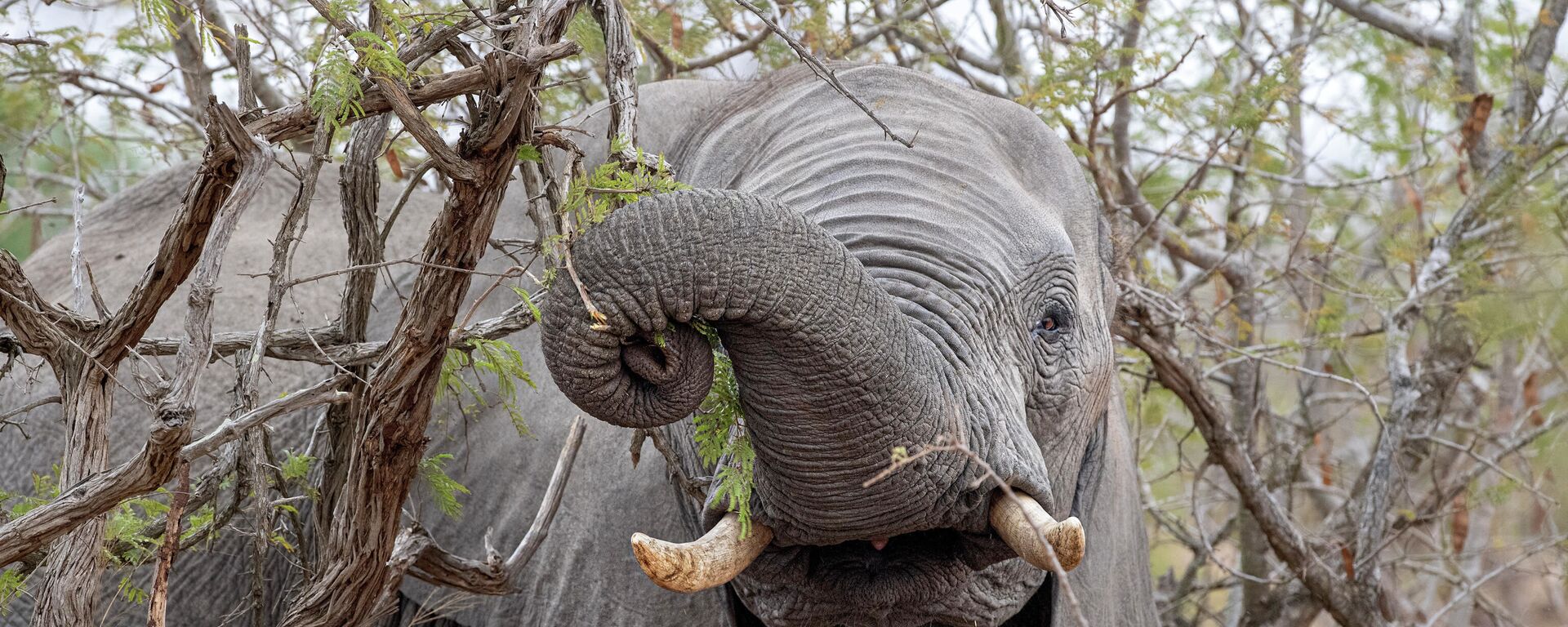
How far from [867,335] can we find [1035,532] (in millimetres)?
360

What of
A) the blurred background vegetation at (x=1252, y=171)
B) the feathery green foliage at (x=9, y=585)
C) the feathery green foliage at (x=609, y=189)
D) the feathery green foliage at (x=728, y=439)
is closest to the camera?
the feathery green foliage at (x=609, y=189)

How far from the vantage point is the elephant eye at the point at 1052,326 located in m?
2.91

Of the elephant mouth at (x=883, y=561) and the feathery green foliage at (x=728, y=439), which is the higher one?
the feathery green foliage at (x=728, y=439)

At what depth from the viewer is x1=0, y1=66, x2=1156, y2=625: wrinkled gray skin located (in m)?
2.09

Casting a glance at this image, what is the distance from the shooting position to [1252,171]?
16.3 feet

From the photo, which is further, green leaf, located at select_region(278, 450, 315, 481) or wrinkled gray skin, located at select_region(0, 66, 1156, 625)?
green leaf, located at select_region(278, 450, 315, 481)

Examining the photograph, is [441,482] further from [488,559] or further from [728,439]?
[728,439]

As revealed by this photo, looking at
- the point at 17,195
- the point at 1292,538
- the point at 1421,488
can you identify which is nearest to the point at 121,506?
the point at 1292,538

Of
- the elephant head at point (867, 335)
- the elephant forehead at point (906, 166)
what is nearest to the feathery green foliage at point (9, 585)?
the elephant head at point (867, 335)

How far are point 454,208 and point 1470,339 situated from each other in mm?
3935

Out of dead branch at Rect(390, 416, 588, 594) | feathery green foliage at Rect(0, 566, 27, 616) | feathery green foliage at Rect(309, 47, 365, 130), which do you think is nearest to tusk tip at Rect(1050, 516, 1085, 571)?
dead branch at Rect(390, 416, 588, 594)

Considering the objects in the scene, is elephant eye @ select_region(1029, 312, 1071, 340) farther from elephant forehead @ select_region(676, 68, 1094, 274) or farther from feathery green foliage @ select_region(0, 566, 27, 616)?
feathery green foliage @ select_region(0, 566, 27, 616)

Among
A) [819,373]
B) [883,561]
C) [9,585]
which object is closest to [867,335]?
[819,373]

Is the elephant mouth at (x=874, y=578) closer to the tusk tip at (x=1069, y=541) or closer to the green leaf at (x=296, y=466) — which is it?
the tusk tip at (x=1069, y=541)
